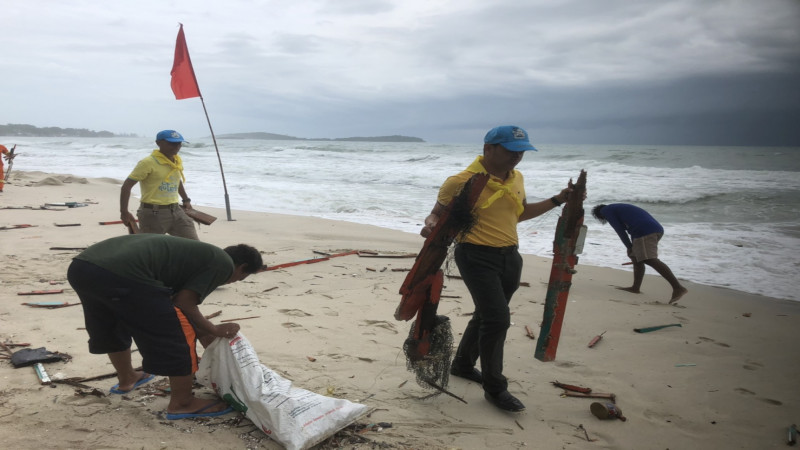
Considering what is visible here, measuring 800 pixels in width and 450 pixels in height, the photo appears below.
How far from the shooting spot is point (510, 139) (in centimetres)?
333

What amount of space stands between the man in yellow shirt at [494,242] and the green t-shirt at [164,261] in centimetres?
127

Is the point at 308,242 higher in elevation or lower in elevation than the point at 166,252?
lower

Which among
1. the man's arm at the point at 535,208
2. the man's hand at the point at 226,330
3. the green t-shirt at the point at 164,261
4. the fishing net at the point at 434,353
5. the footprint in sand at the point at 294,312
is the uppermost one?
the man's arm at the point at 535,208

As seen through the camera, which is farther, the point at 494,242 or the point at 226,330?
the point at 494,242

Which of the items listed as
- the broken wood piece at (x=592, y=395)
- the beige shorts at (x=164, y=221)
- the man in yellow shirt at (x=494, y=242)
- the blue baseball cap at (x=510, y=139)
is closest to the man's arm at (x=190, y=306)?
the man in yellow shirt at (x=494, y=242)

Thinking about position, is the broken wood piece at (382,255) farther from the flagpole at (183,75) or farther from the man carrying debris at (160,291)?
the man carrying debris at (160,291)

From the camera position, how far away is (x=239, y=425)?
3068 millimetres

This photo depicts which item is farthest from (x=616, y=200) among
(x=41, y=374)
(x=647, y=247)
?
(x=41, y=374)

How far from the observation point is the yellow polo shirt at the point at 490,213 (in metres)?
3.40

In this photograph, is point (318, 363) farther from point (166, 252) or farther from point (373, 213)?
point (373, 213)

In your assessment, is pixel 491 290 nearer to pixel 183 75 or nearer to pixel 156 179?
pixel 156 179

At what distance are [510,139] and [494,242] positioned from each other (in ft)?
2.20

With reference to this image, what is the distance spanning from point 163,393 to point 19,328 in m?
2.00

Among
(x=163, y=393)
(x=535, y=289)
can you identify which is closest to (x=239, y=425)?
(x=163, y=393)
